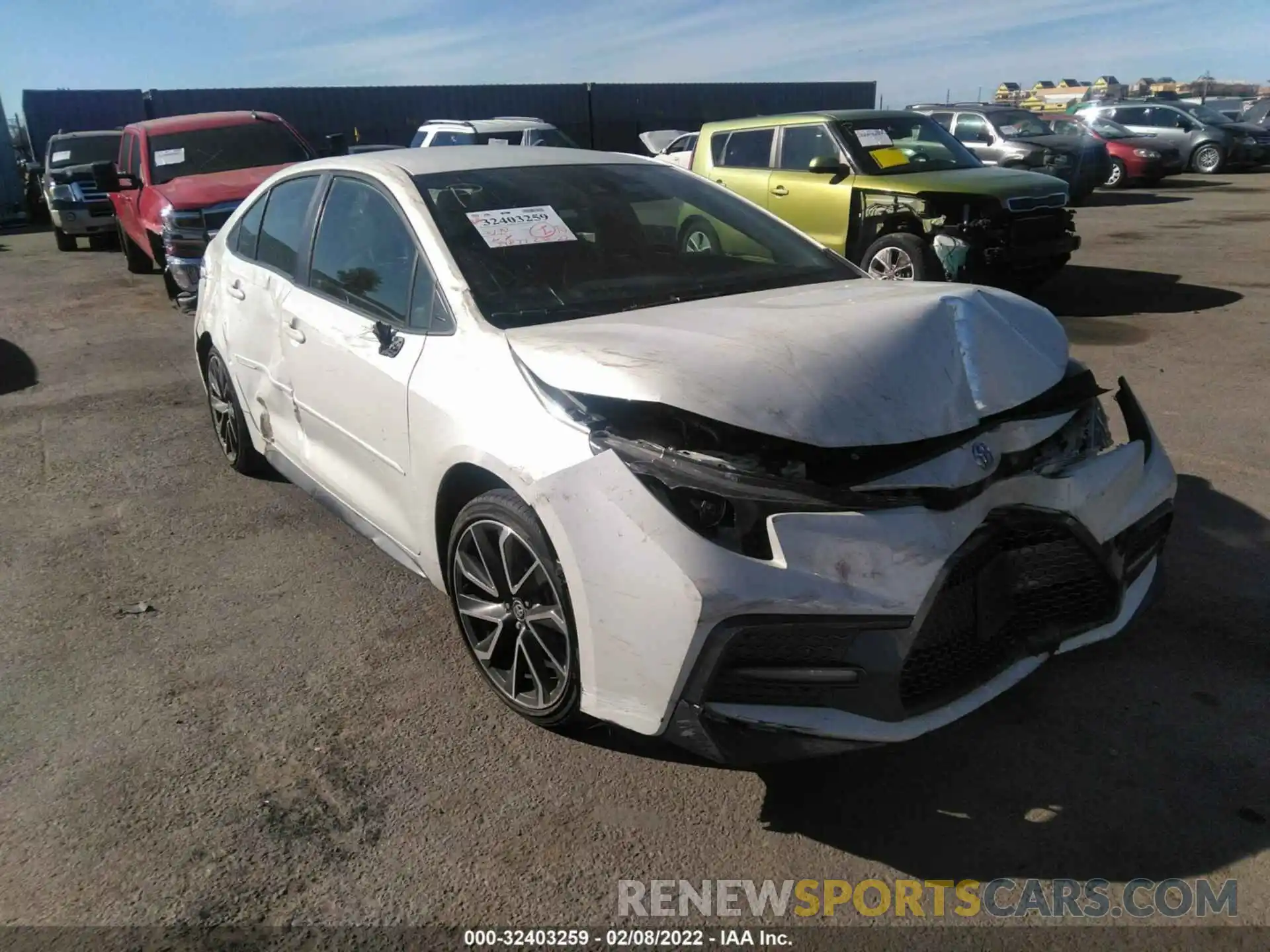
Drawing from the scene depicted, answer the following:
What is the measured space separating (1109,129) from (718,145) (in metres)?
14.6

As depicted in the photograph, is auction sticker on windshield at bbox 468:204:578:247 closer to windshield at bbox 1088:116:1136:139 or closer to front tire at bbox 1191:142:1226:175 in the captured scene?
windshield at bbox 1088:116:1136:139

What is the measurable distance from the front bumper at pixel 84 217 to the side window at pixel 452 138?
5208 millimetres

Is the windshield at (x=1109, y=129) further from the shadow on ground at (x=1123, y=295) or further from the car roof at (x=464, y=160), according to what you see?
the car roof at (x=464, y=160)

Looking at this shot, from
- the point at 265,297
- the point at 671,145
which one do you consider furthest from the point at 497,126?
the point at 265,297

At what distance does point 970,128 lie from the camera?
17.7 m

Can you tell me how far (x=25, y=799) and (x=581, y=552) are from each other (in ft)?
5.74

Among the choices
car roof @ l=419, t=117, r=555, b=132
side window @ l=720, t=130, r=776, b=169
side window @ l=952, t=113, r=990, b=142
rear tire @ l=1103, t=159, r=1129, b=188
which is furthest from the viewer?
rear tire @ l=1103, t=159, r=1129, b=188

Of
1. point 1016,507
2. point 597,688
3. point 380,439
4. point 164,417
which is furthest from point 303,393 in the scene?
point 164,417

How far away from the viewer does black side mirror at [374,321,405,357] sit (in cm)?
A: 318

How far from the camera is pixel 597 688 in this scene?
249 centimetres

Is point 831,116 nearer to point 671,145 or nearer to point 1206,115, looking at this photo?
point 671,145

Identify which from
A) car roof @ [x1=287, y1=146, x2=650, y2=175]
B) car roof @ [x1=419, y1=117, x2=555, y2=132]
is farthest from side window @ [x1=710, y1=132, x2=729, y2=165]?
car roof @ [x1=419, y1=117, x2=555, y2=132]

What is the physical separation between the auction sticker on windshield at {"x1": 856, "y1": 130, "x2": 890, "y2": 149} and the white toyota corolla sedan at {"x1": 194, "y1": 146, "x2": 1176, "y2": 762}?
231 inches

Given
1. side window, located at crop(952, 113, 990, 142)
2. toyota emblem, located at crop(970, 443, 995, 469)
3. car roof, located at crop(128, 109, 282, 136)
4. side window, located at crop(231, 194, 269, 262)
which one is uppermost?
car roof, located at crop(128, 109, 282, 136)
